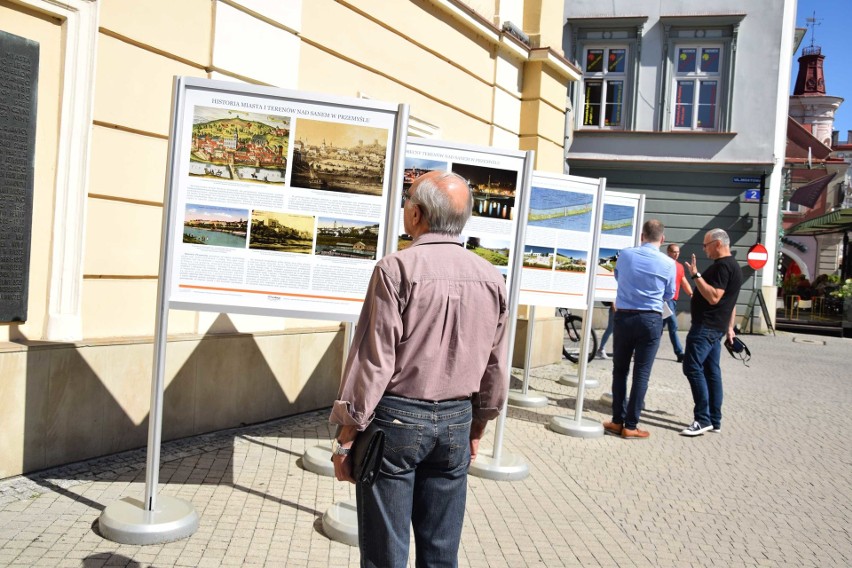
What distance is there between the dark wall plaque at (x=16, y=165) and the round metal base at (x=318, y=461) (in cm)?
199

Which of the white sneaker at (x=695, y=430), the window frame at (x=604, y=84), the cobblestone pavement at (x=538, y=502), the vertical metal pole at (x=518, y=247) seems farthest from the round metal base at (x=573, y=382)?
the window frame at (x=604, y=84)

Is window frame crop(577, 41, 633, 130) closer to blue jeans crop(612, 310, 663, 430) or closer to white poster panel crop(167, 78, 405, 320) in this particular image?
blue jeans crop(612, 310, 663, 430)

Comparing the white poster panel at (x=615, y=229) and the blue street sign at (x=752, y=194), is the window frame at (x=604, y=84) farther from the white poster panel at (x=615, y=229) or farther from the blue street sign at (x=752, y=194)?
the white poster panel at (x=615, y=229)

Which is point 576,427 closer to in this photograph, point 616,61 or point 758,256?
point 758,256

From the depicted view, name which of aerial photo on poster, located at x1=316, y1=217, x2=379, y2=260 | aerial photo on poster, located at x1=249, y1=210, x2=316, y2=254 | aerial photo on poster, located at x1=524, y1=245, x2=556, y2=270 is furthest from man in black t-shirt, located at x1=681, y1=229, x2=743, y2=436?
aerial photo on poster, located at x1=249, y1=210, x2=316, y2=254

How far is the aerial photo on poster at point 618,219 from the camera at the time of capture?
831 centimetres

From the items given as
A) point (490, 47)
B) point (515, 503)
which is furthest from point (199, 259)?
point (490, 47)

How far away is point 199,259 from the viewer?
425 centimetres

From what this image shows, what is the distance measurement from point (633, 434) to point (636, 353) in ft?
2.36

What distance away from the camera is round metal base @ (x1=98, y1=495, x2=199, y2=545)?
3.93 m

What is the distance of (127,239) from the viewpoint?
569 centimetres

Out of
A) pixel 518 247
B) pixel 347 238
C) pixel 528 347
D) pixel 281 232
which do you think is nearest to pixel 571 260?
pixel 518 247

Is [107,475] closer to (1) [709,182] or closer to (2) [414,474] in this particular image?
(2) [414,474]

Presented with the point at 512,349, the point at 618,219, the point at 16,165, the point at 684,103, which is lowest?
the point at 512,349
